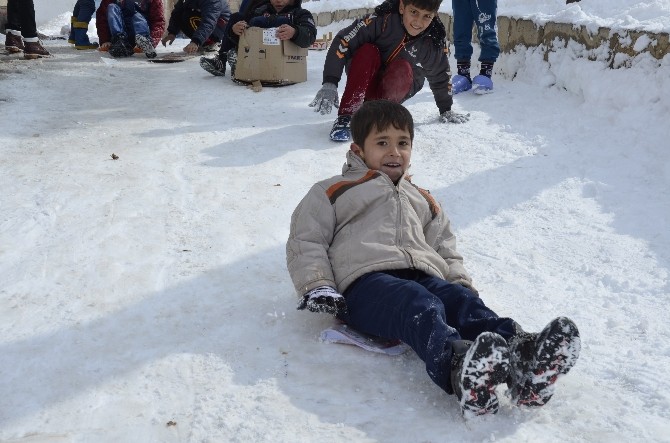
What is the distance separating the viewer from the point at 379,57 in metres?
4.36

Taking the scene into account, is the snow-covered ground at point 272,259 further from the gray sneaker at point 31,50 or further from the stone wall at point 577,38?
the gray sneaker at point 31,50

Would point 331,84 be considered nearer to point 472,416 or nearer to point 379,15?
point 379,15

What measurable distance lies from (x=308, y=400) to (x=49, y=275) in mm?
1196

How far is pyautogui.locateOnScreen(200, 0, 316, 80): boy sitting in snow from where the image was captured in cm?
574

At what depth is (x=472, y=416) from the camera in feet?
5.56

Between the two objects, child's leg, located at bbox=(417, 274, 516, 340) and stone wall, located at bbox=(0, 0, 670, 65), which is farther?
stone wall, located at bbox=(0, 0, 670, 65)

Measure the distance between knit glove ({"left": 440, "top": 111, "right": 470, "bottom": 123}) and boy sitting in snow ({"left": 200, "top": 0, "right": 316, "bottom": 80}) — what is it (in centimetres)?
167

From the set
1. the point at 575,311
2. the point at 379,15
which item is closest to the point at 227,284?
the point at 575,311

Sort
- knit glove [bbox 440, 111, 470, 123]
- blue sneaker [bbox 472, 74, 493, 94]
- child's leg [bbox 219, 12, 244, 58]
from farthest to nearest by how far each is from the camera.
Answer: child's leg [bbox 219, 12, 244, 58] < blue sneaker [bbox 472, 74, 493, 94] < knit glove [bbox 440, 111, 470, 123]

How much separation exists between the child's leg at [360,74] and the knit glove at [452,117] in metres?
0.71

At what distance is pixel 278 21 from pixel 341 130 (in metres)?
2.07

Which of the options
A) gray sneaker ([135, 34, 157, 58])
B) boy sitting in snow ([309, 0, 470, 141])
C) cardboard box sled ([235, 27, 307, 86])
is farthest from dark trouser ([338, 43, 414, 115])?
gray sneaker ([135, 34, 157, 58])

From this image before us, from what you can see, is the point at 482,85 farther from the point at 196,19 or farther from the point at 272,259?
the point at 196,19

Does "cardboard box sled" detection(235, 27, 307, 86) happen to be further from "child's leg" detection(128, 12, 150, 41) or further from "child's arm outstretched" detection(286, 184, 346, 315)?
"child's arm outstretched" detection(286, 184, 346, 315)
